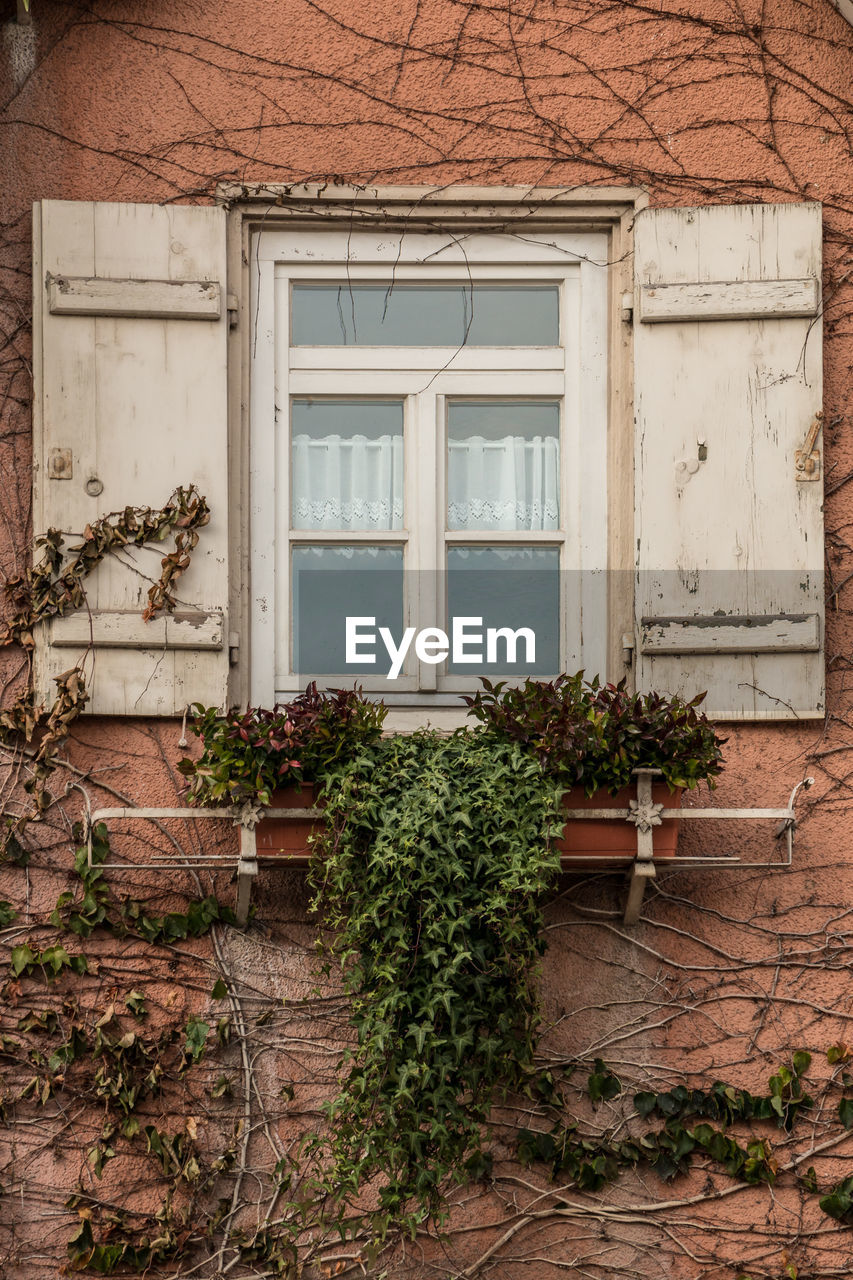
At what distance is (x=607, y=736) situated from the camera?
3.91 metres

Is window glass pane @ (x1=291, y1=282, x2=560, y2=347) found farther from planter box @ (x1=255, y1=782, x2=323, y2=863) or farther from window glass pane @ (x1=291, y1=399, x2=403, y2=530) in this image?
planter box @ (x1=255, y1=782, x2=323, y2=863)

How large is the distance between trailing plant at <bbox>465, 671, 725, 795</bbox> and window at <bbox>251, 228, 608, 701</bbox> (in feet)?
1.74

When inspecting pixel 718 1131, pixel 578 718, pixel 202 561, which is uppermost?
pixel 202 561

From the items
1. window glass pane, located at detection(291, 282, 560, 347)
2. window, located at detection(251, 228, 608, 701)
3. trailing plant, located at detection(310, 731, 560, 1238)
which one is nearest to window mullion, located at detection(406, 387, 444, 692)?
window, located at detection(251, 228, 608, 701)

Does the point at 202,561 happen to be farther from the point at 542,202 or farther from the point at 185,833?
the point at 542,202

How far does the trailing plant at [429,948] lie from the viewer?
3691 millimetres

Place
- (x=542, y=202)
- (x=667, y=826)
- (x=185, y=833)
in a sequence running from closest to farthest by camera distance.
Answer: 1. (x=667, y=826)
2. (x=185, y=833)
3. (x=542, y=202)

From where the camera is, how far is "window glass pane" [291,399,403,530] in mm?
4570

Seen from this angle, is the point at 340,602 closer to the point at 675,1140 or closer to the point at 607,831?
the point at 607,831

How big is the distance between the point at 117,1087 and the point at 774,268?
2.98 m

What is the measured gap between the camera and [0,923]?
13.8 feet

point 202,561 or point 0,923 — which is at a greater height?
point 202,561

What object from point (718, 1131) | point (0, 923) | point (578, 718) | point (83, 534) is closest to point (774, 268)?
point (578, 718)

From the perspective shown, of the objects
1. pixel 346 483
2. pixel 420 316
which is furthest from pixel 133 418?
pixel 420 316
